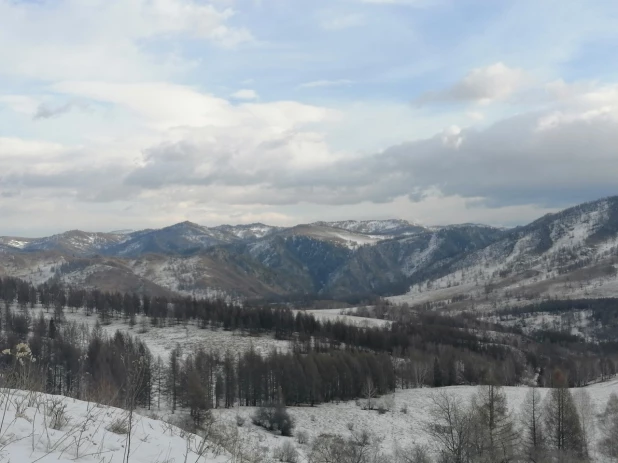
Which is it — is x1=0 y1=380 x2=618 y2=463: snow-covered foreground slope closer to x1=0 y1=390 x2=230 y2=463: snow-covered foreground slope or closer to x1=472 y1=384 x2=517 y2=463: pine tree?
x1=0 y1=390 x2=230 y2=463: snow-covered foreground slope

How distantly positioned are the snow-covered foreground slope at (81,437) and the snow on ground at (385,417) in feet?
130

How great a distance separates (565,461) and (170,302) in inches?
6531

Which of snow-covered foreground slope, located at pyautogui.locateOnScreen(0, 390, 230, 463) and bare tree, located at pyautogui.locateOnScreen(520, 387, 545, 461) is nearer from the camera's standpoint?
snow-covered foreground slope, located at pyautogui.locateOnScreen(0, 390, 230, 463)

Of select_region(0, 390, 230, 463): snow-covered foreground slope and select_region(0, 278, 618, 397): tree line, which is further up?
select_region(0, 390, 230, 463): snow-covered foreground slope

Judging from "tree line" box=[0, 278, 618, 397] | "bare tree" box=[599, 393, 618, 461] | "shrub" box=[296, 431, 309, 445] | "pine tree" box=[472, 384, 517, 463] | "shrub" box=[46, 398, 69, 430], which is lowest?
"tree line" box=[0, 278, 618, 397]

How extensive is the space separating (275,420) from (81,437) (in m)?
53.2

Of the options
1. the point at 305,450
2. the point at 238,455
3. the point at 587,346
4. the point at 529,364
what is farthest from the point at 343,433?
the point at 587,346

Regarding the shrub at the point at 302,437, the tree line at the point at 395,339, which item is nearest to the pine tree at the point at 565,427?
the shrub at the point at 302,437

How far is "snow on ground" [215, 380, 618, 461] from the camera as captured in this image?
5422 centimetres

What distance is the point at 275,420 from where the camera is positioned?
56562mm

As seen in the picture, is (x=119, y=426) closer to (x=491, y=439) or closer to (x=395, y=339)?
(x=491, y=439)

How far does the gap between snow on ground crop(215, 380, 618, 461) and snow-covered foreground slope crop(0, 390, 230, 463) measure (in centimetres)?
3965

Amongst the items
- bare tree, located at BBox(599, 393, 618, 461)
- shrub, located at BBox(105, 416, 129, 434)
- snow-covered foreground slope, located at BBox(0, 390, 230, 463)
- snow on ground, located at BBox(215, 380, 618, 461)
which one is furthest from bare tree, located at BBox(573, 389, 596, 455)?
shrub, located at BBox(105, 416, 129, 434)

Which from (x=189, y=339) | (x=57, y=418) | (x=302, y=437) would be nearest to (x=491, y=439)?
(x=302, y=437)
